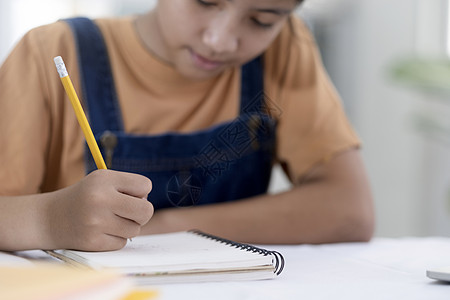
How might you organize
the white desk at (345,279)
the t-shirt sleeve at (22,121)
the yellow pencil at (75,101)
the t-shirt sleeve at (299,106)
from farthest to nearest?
the t-shirt sleeve at (299,106), the t-shirt sleeve at (22,121), the yellow pencil at (75,101), the white desk at (345,279)

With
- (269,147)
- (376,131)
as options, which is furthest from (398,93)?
(269,147)

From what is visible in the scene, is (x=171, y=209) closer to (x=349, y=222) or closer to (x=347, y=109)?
(x=349, y=222)

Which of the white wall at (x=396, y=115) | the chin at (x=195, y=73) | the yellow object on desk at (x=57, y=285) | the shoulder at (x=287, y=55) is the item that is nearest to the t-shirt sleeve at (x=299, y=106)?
the shoulder at (x=287, y=55)

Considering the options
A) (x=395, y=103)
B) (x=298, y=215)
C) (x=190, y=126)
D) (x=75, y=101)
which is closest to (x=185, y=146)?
(x=190, y=126)

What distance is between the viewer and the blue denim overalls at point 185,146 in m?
0.69

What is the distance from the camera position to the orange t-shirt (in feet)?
2.01

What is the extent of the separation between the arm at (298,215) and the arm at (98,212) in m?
0.17

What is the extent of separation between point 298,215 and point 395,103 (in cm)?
124

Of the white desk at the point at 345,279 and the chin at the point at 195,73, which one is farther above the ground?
the chin at the point at 195,73

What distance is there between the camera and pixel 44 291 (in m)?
0.22

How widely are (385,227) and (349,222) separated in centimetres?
123

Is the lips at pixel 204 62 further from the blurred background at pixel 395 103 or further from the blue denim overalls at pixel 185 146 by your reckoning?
the blurred background at pixel 395 103

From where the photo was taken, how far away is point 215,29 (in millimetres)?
624

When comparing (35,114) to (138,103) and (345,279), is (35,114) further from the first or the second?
(345,279)
